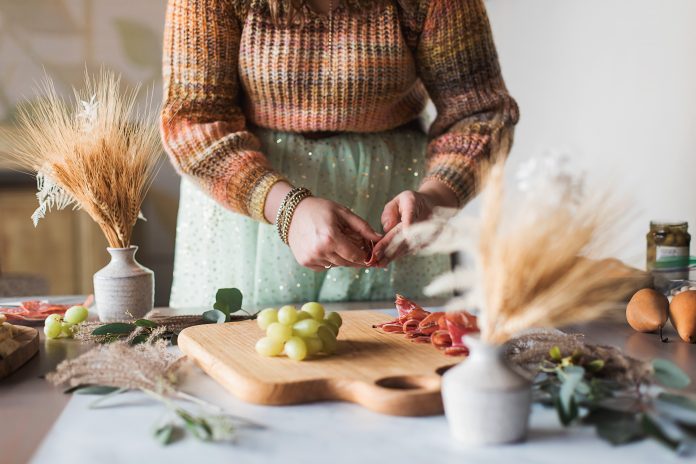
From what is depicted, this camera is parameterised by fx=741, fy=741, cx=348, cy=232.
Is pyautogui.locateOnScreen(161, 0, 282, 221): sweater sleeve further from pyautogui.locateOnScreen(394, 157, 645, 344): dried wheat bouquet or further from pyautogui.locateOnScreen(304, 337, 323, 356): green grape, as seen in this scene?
pyautogui.locateOnScreen(394, 157, 645, 344): dried wheat bouquet

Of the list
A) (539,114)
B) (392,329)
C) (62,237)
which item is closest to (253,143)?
(392,329)

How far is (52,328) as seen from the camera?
3.31ft

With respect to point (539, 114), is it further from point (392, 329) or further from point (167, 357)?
point (167, 357)

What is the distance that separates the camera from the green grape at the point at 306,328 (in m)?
0.77

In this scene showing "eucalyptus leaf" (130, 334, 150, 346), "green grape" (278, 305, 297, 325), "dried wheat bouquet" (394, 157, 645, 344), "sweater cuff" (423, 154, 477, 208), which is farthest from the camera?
"sweater cuff" (423, 154, 477, 208)

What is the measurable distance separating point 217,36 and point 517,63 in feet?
4.72

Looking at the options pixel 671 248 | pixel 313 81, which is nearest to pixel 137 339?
pixel 313 81

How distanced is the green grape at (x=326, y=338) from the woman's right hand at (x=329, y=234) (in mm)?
273

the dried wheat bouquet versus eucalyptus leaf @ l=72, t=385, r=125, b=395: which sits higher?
the dried wheat bouquet

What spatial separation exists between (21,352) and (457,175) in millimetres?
710

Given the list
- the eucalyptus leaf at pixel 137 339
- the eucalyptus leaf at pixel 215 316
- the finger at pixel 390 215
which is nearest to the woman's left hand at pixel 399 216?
the finger at pixel 390 215

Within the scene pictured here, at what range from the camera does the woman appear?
46.2 inches

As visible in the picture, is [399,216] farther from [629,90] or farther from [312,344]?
[629,90]

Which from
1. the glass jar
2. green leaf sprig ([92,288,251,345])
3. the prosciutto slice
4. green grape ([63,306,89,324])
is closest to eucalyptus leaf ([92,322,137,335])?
green leaf sprig ([92,288,251,345])
